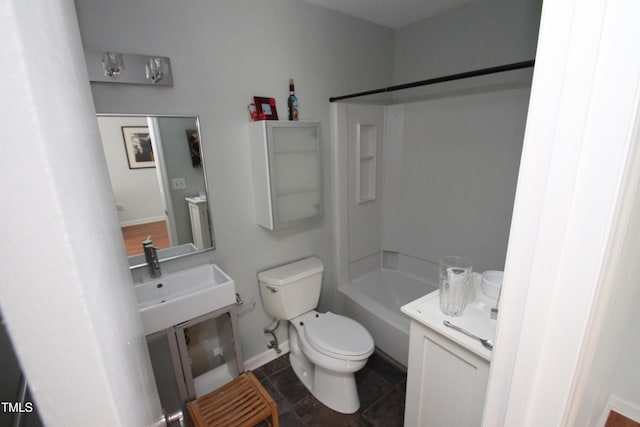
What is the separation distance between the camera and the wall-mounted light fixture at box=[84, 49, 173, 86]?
4.11 ft

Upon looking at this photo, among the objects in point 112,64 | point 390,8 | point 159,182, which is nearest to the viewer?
point 112,64

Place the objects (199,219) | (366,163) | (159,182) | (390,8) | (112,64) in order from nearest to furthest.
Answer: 1. (112,64)
2. (159,182)
3. (199,219)
4. (390,8)
5. (366,163)

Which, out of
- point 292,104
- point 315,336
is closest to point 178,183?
point 292,104

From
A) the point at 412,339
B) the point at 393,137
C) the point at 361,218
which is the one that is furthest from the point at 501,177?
the point at 412,339

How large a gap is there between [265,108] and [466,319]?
152 cm

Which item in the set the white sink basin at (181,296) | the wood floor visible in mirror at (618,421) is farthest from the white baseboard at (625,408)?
the white sink basin at (181,296)

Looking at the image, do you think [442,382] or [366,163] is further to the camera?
[366,163]

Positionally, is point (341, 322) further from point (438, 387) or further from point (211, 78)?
point (211, 78)

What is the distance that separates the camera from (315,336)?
1765 mm

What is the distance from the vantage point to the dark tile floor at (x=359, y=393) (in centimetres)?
167

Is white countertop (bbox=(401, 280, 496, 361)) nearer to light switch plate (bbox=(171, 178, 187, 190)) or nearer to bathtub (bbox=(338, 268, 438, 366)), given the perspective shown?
bathtub (bbox=(338, 268, 438, 366))

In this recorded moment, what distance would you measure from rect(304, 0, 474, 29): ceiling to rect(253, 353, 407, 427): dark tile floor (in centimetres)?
247

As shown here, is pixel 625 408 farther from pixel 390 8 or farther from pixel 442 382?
pixel 390 8

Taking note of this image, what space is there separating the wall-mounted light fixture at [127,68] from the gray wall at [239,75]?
49 mm
